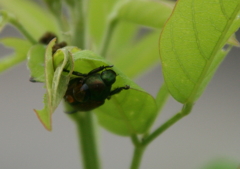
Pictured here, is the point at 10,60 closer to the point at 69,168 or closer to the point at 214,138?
the point at 69,168

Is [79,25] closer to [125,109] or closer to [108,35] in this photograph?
[108,35]

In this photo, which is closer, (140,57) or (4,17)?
(4,17)

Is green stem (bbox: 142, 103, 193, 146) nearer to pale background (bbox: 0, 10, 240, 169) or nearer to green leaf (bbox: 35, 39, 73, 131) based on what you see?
green leaf (bbox: 35, 39, 73, 131)

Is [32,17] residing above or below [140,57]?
above

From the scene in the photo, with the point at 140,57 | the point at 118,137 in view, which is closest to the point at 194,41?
the point at 140,57

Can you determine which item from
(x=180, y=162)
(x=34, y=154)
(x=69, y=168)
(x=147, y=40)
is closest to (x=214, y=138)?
(x=180, y=162)

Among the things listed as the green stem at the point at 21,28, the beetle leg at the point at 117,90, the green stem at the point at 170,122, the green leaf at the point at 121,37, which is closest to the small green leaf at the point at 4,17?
the green stem at the point at 21,28
